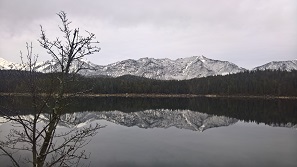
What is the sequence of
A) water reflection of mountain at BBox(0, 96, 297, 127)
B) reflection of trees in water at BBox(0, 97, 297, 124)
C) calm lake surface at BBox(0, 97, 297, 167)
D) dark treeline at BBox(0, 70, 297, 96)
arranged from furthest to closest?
dark treeline at BBox(0, 70, 297, 96) → reflection of trees in water at BBox(0, 97, 297, 124) → water reflection of mountain at BBox(0, 96, 297, 127) → calm lake surface at BBox(0, 97, 297, 167)

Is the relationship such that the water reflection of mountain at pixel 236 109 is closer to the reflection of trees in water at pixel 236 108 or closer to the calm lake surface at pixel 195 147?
the reflection of trees in water at pixel 236 108

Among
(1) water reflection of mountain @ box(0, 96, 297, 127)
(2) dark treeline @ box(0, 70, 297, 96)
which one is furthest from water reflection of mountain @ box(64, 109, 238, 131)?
(2) dark treeline @ box(0, 70, 297, 96)

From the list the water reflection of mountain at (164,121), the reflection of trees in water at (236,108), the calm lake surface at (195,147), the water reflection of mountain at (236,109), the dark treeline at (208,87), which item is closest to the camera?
the calm lake surface at (195,147)

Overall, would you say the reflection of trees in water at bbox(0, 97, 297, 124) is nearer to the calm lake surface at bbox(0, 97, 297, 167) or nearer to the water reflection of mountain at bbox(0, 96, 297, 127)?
the water reflection of mountain at bbox(0, 96, 297, 127)

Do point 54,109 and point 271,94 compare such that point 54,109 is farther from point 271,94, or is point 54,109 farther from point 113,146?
point 271,94

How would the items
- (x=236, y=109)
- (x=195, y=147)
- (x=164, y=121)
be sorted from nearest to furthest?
1. (x=195, y=147)
2. (x=164, y=121)
3. (x=236, y=109)

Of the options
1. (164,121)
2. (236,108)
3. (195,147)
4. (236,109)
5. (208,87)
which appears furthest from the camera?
(208,87)

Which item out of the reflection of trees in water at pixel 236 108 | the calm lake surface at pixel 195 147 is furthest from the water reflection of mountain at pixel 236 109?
the calm lake surface at pixel 195 147

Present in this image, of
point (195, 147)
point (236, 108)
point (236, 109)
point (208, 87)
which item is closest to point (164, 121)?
point (195, 147)

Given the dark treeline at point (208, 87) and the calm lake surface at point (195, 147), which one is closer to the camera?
the calm lake surface at point (195, 147)

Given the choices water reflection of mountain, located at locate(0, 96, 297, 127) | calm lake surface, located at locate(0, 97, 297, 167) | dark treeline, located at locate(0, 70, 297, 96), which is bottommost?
calm lake surface, located at locate(0, 97, 297, 167)

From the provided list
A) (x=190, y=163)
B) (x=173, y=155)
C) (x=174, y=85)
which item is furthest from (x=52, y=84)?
(x=174, y=85)

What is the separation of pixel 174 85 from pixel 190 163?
163530 mm

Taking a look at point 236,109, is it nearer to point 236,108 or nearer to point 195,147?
point 236,108
